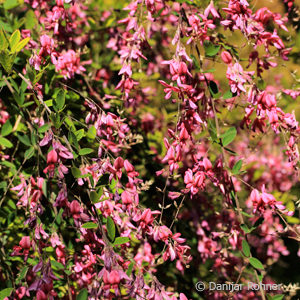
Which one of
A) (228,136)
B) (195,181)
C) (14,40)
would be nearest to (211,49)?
(228,136)

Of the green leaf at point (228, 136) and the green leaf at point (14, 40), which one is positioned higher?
the green leaf at point (14, 40)

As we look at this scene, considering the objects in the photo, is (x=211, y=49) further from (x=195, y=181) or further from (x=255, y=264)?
(x=255, y=264)

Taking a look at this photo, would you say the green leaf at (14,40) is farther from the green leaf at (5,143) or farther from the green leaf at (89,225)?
the green leaf at (89,225)

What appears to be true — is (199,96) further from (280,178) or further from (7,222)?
(280,178)

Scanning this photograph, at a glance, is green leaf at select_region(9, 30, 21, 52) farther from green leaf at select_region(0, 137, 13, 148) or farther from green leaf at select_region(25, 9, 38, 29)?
green leaf at select_region(25, 9, 38, 29)

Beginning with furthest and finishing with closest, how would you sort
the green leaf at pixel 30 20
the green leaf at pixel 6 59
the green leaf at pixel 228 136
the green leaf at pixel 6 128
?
the green leaf at pixel 30 20, the green leaf at pixel 6 128, the green leaf at pixel 228 136, the green leaf at pixel 6 59

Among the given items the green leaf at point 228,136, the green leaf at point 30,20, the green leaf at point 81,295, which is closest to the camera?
the green leaf at point 81,295

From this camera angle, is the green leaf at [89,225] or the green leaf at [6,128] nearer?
the green leaf at [89,225]

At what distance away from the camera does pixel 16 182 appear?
4.10ft

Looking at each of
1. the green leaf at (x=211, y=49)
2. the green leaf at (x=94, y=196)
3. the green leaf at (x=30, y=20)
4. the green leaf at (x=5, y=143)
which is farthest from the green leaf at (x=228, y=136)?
the green leaf at (x=30, y=20)

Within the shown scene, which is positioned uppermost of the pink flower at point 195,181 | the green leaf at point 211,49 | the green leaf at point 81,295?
the green leaf at point 211,49

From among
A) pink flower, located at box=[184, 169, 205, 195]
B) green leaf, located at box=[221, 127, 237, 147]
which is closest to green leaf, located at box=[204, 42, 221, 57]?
green leaf, located at box=[221, 127, 237, 147]

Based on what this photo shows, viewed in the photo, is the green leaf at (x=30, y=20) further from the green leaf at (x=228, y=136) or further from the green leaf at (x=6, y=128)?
the green leaf at (x=228, y=136)

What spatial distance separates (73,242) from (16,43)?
0.69m
